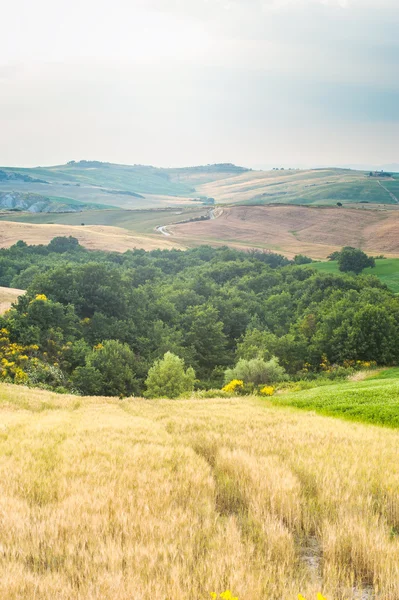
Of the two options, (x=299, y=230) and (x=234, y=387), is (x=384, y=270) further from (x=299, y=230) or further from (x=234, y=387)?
(x=234, y=387)

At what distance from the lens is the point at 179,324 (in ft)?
213

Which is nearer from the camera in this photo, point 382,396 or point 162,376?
point 382,396

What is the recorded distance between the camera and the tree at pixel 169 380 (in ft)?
123

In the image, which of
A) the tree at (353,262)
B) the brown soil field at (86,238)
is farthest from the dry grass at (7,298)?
the brown soil field at (86,238)

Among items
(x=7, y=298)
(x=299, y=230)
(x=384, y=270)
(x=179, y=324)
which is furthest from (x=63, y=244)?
(x=384, y=270)

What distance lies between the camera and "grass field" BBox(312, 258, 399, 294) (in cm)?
8785

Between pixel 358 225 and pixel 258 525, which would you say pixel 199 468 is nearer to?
pixel 258 525

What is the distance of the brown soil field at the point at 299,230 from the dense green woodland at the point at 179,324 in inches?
1695

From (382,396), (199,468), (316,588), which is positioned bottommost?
(382,396)

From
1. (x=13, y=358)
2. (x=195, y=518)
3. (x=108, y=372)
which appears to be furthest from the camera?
(x=108, y=372)

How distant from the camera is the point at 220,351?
59.8 meters

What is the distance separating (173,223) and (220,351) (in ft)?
401

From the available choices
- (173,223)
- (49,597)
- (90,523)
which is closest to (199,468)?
(90,523)

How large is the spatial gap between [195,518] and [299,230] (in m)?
152
